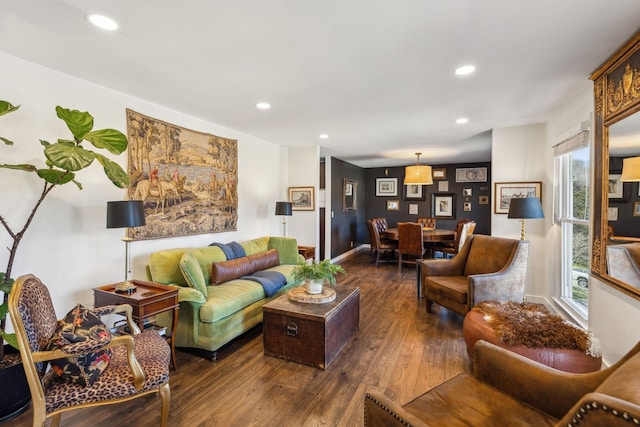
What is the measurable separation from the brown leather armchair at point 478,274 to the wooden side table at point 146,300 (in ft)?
8.85

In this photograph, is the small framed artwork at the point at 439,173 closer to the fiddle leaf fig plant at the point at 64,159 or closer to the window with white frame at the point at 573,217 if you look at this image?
the window with white frame at the point at 573,217

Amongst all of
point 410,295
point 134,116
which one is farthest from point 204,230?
point 410,295

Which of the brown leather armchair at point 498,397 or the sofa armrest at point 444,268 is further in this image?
the sofa armrest at point 444,268

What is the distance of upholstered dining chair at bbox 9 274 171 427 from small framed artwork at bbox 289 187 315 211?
402cm

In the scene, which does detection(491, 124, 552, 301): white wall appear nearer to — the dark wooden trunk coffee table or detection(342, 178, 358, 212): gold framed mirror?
the dark wooden trunk coffee table

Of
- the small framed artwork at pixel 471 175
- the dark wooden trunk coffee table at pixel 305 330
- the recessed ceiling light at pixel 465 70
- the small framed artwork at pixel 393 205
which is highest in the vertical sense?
the recessed ceiling light at pixel 465 70

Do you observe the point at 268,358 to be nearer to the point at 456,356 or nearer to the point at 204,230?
the point at 456,356

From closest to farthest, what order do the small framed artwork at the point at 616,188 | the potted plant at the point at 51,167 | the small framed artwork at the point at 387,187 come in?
the potted plant at the point at 51,167
the small framed artwork at the point at 616,188
the small framed artwork at the point at 387,187

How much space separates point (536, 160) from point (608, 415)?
4129mm

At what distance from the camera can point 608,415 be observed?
656 mm

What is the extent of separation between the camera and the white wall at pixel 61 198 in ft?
7.22

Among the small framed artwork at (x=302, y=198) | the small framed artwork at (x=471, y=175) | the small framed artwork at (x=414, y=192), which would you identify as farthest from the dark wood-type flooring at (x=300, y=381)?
the small framed artwork at (x=471, y=175)

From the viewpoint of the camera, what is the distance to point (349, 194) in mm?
7602

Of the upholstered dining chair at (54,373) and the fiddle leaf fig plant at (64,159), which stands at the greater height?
the fiddle leaf fig plant at (64,159)
